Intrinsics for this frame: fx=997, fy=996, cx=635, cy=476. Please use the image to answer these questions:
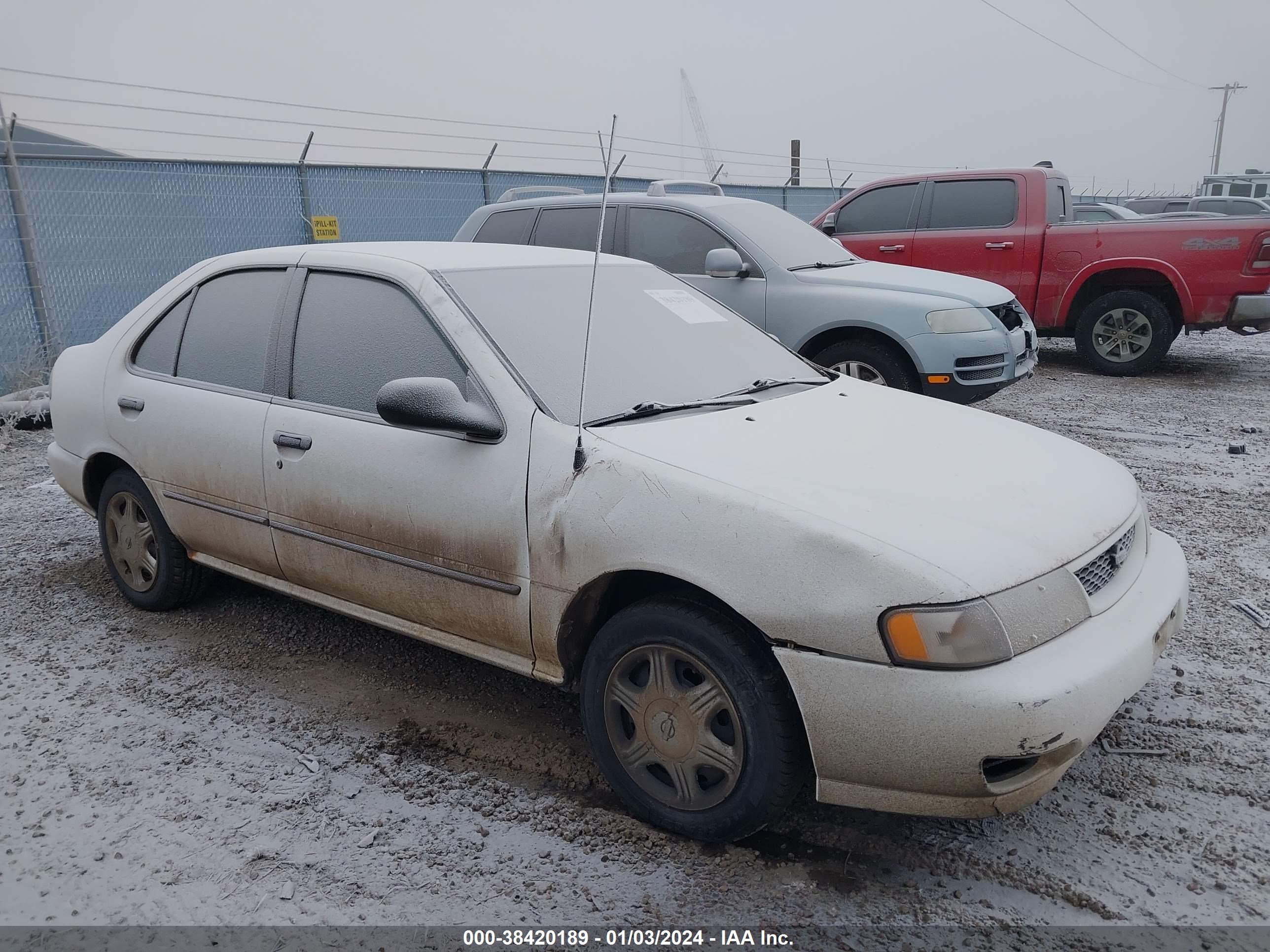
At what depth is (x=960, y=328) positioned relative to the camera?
6742 mm

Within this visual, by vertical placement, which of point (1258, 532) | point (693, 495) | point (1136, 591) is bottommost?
point (1258, 532)

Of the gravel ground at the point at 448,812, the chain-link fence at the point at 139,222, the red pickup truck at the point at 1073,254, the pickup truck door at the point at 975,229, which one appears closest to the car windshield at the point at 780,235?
the red pickup truck at the point at 1073,254

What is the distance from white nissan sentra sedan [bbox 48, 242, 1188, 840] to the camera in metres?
2.36

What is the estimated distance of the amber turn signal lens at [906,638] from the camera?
90.4 inches

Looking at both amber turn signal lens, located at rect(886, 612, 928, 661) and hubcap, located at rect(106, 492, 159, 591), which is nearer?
amber turn signal lens, located at rect(886, 612, 928, 661)

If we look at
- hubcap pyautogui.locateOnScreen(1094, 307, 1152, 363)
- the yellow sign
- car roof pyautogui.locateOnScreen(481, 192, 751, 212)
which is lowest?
hubcap pyautogui.locateOnScreen(1094, 307, 1152, 363)

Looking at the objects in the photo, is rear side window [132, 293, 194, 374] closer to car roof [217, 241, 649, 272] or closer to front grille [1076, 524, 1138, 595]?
car roof [217, 241, 649, 272]

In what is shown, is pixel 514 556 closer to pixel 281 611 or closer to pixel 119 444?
pixel 281 611

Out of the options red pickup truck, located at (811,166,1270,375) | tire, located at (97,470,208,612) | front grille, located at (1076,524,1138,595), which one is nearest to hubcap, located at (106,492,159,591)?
tire, located at (97,470,208,612)

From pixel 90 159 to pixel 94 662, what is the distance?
6.99 metres

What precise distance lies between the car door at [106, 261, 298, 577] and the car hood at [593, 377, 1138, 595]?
1568mm

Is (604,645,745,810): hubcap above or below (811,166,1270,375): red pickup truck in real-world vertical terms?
below

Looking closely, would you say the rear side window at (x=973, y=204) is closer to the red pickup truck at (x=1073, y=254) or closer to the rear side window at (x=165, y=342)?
the red pickup truck at (x=1073, y=254)

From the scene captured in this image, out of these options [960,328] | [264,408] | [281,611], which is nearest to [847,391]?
[264,408]
